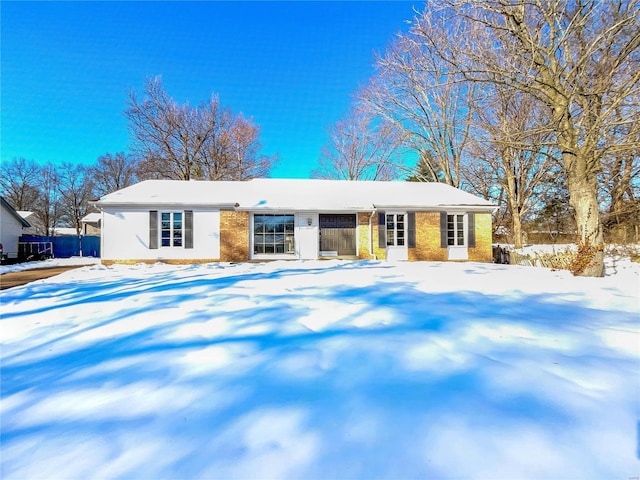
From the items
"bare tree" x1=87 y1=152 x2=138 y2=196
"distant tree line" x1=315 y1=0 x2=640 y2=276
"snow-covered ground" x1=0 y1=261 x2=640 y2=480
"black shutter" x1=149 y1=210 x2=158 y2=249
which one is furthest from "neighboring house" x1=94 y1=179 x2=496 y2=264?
"bare tree" x1=87 y1=152 x2=138 y2=196

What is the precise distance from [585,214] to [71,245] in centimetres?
2944

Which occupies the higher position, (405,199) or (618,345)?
(405,199)

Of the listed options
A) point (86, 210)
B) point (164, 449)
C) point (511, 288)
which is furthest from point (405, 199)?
point (86, 210)

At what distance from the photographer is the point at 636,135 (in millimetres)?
7516

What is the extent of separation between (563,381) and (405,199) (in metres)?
12.7

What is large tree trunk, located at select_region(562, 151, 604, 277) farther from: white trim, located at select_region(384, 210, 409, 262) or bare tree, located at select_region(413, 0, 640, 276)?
white trim, located at select_region(384, 210, 409, 262)

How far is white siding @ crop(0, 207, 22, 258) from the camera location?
17422mm

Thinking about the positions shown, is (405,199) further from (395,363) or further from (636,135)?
(395,363)

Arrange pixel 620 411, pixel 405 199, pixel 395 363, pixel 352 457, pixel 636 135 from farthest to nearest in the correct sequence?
pixel 405 199 → pixel 636 135 → pixel 395 363 → pixel 620 411 → pixel 352 457

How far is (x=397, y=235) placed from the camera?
13570 millimetres

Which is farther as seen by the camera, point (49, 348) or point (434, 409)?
point (49, 348)

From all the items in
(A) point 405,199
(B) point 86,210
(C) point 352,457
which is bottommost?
(C) point 352,457

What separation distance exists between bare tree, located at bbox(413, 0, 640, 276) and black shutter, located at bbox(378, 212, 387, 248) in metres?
6.57

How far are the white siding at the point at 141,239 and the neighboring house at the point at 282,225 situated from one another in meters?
0.04
